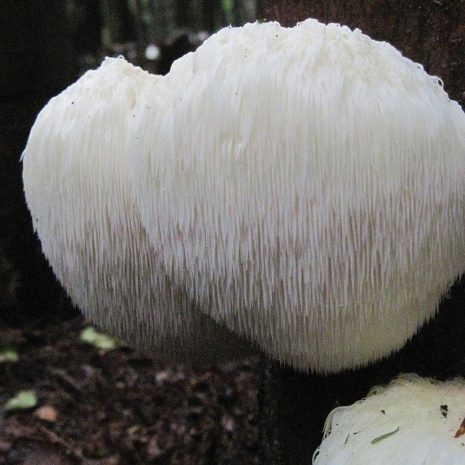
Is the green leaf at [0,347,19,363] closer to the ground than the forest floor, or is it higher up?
higher up

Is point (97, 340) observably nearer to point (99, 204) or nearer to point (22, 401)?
point (22, 401)

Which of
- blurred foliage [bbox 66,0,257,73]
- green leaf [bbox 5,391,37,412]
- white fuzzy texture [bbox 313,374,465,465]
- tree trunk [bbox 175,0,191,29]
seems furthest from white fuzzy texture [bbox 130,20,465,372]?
tree trunk [bbox 175,0,191,29]

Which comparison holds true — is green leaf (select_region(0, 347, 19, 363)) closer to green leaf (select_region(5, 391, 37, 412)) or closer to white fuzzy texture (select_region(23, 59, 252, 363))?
green leaf (select_region(5, 391, 37, 412))

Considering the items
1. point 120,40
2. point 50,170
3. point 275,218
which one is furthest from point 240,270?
point 120,40

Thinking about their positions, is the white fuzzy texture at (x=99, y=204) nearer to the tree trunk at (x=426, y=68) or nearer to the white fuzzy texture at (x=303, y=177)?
the white fuzzy texture at (x=303, y=177)

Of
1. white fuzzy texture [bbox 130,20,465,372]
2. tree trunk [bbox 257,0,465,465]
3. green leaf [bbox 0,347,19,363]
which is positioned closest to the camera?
white fuzzy texture [bbox 130,20,465,372]

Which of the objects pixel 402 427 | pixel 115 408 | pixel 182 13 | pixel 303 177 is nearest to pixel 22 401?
pixel 115 408
